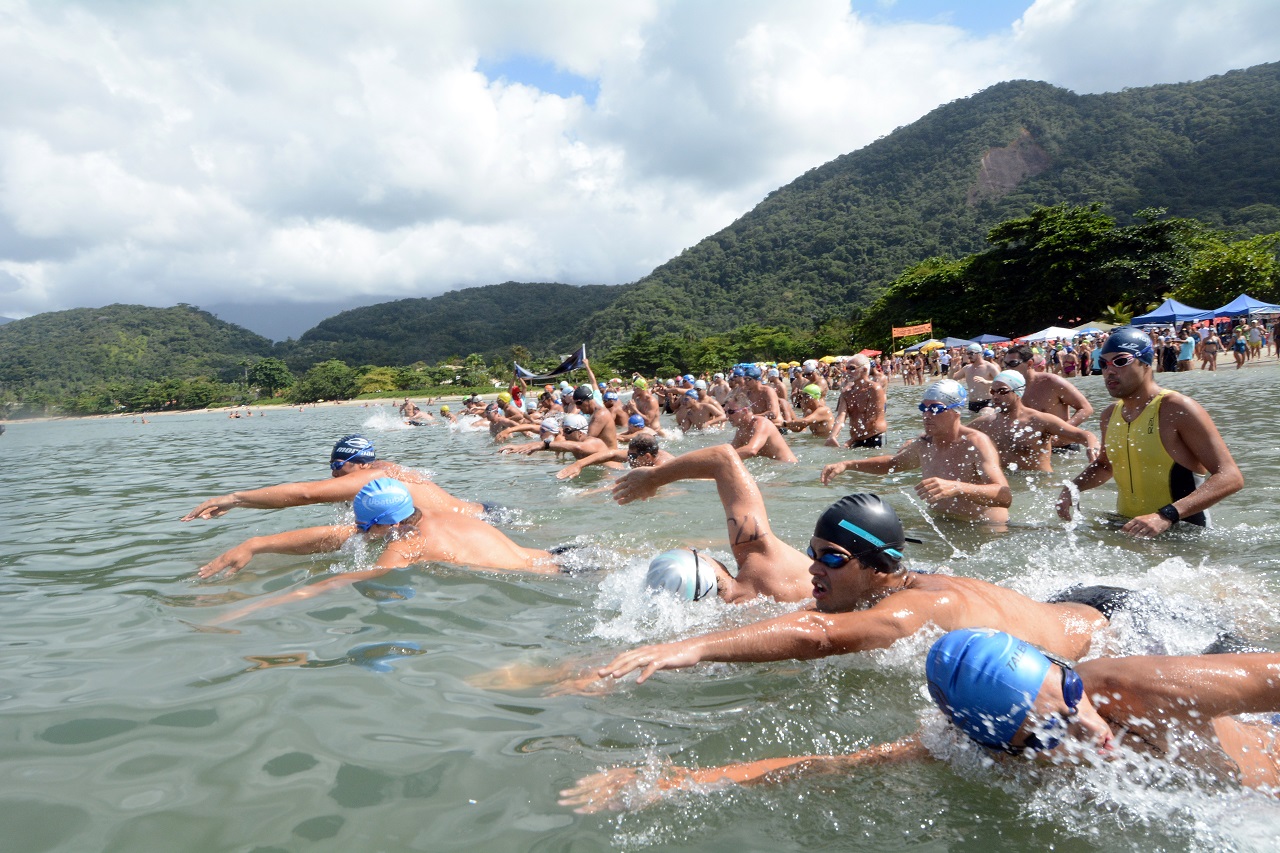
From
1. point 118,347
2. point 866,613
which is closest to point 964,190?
point 866,613

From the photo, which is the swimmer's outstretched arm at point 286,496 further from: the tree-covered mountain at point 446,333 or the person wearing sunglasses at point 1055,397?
the tree-covered mountain at point 446,333

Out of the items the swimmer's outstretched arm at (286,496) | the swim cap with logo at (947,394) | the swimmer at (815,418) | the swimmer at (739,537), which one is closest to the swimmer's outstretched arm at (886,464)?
the swim cap with logo at (947,394)

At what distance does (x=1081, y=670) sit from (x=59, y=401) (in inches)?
4302

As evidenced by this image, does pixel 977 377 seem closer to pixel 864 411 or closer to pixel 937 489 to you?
pixel 864 411

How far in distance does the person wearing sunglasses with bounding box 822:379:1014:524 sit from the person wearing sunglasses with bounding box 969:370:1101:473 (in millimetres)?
1522

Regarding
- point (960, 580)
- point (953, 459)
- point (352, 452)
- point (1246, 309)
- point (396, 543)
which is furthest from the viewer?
point (1246, 309)

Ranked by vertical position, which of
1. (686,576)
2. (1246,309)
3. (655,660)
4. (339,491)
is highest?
(339,491)

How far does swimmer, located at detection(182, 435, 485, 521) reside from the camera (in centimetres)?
520

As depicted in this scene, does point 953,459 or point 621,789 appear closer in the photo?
point 621,789

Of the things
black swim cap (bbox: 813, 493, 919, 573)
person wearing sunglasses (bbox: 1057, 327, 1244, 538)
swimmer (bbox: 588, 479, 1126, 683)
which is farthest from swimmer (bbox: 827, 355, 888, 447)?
black swim cap (bbox: 813, 493, 919, 573)

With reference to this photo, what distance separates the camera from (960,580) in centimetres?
290

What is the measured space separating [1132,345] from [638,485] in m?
3.31

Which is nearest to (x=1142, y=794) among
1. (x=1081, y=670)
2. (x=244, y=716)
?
(x=1081, y=670)

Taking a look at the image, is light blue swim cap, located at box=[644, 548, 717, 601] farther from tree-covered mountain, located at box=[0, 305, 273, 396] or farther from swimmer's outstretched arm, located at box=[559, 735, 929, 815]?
tree-covered mountain, located at box=[0, 305, 273, 396]
